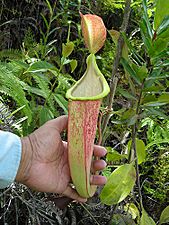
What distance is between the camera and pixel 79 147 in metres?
1.00

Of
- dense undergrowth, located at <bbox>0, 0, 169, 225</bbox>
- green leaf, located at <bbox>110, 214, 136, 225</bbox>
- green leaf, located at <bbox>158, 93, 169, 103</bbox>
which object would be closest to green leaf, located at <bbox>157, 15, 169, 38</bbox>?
dense undergrowth, located at <bbox>0, 0, 169, 225</bbox>

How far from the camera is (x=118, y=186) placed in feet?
4.03

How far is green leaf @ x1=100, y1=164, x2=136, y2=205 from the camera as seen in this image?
1221mm

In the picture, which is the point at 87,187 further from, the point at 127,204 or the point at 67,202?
the point at 127,204

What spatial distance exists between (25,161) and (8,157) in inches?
2.4

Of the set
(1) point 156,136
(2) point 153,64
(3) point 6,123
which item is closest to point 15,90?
(3) point 6,123

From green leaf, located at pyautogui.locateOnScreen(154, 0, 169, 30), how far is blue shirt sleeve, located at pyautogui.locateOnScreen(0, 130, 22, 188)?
501mm

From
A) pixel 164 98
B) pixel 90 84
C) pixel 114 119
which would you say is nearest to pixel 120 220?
pixel 114 119

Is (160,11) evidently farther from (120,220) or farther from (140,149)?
(120,220)

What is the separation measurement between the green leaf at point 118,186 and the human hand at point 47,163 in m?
0.11

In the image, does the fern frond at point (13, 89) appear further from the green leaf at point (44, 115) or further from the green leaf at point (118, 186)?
the green leaf at point (118, 186)

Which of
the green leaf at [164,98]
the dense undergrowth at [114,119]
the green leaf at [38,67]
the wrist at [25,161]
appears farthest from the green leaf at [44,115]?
the green leaf at [164,98]

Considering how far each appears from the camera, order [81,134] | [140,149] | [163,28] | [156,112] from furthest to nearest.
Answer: [140,149]
[156,112]
[163,28]
[81,134]

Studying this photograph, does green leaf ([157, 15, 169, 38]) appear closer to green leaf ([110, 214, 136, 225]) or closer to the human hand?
the human hand
